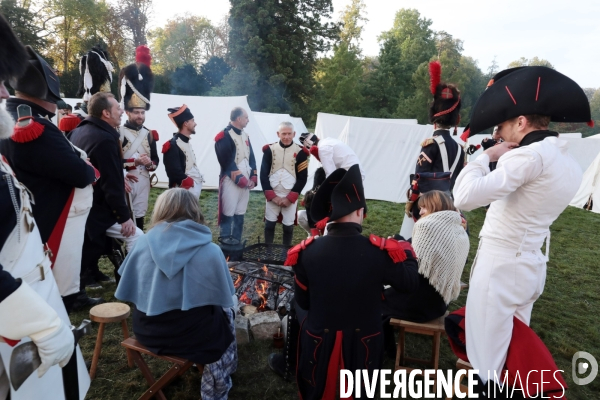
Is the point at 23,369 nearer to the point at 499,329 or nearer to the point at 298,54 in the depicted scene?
the point at 499,329

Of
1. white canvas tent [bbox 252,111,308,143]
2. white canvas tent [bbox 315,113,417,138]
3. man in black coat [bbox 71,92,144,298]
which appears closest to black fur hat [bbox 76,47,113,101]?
man in black coat [bbox 71,92,144,298]

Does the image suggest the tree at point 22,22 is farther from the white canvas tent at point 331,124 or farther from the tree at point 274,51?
the white canvas tent at point 331,124

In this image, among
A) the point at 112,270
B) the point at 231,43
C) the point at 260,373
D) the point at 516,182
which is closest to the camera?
the point at 516,182

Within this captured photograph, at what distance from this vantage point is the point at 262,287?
407cm

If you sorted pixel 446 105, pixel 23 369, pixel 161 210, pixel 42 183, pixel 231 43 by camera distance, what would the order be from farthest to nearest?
1. pixel 231 43
2. pixel 446 105
3. pixel 42 183
4. pixel 161 210
5. pixel 23 369

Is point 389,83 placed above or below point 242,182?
above

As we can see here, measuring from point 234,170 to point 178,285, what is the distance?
3.33 metres

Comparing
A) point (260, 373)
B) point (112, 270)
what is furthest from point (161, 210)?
point (112, 270)

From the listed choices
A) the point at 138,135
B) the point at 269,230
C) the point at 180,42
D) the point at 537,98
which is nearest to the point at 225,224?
the point at 269,230

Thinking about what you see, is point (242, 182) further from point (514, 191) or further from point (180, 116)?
point (514, 191)

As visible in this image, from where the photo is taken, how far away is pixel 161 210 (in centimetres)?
249

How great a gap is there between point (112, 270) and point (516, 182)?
470 centimetres

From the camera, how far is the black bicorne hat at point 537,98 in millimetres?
1962

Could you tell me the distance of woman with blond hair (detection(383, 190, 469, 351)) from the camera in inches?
119
